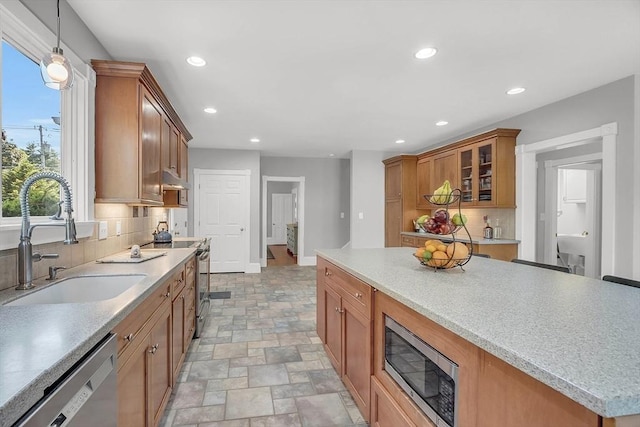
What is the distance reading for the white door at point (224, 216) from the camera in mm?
6289

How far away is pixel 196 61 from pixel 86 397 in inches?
99.0

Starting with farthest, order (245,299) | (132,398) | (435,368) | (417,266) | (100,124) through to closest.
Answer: (245,299) → (100,124) → (417,266) → (132,398) → (435,368)

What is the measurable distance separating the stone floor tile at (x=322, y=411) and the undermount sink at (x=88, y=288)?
125 centimetres

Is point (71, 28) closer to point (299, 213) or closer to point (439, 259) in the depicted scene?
point (439, 259)

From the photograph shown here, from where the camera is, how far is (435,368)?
3.82 ft

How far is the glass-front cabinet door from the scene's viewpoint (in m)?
4.32

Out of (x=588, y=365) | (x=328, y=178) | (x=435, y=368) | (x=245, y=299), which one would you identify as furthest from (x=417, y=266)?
(x=328, y=178)

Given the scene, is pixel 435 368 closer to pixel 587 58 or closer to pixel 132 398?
pixel 132 398

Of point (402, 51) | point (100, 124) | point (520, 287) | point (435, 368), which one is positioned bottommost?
point (435, 368)

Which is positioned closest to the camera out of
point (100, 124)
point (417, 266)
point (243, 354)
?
point (417, 266)

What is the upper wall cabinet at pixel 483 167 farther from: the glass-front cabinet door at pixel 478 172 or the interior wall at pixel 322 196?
the interior wall at pixel 322 196

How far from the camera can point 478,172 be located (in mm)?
4520

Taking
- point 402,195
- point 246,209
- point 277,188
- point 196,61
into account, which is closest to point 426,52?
point 196,61

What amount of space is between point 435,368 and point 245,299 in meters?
3.66
